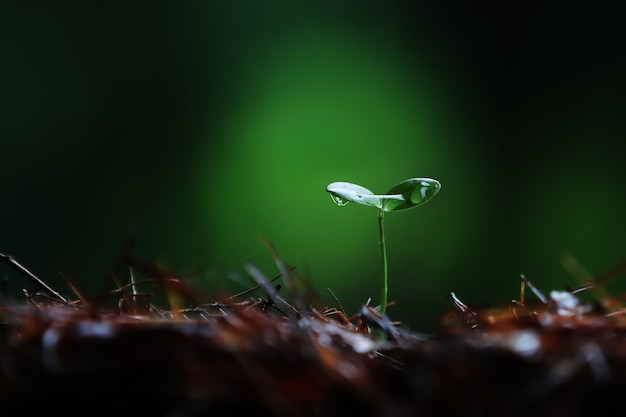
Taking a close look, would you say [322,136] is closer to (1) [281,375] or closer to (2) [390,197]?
(2) [390,197]

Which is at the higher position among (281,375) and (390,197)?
(390,197)

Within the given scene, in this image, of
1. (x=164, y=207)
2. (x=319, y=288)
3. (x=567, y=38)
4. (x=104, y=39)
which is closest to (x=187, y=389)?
(x=319, y=288)

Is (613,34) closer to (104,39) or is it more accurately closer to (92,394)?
(104,39)

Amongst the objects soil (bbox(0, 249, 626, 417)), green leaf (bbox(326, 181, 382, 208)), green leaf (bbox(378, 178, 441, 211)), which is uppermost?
green leaf (bbox(378, 178, 441, 211))

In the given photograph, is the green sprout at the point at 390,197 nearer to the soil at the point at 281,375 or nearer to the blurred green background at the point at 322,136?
the soil at the point at 281,375

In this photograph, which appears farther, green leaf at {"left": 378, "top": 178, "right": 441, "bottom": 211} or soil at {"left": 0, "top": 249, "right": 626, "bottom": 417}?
green leaf at {"left": 378, "top": 178, "right": 441, "bottom": 211}

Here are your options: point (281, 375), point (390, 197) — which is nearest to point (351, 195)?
point (390, 197)

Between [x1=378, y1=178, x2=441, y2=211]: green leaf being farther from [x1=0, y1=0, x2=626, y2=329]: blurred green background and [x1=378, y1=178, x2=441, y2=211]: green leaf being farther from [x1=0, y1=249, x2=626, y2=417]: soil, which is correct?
[x1=0, y1=0, x2=626, y2=329]: blurred green background

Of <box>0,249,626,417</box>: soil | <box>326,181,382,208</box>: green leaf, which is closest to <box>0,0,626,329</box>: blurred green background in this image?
<box>326,181,382,208</box>: green leaf

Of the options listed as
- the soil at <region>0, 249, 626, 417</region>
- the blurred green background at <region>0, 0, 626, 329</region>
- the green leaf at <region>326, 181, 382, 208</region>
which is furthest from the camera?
the blurred green background at <region>0, 0, 626, 329</region>
